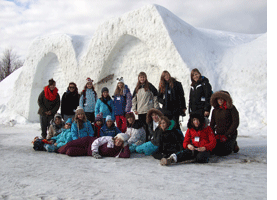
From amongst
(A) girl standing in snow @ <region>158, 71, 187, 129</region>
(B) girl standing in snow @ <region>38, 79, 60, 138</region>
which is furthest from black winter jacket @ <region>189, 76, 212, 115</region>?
(B) girl standing in snow @ <region>38, 79, 60, 138</region>

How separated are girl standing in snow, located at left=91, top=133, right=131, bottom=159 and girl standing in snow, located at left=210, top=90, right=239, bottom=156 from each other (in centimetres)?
148

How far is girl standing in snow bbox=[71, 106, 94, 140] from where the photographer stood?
176 inches

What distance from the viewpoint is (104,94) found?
521 cm

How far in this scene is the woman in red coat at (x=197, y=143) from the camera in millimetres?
3479

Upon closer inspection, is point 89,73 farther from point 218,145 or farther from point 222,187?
point 222,187

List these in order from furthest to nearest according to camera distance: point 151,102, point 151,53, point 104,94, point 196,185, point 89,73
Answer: point 89,73
point 151,53
point 104,94
point 151,102
point 196,185

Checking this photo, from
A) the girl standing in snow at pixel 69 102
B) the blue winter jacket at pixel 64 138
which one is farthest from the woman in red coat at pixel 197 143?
the girl standing in snow at pixel 69 102

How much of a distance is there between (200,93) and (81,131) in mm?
2310

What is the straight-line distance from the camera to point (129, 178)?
275 centimetres

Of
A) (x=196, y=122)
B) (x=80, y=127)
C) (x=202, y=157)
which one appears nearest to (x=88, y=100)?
(x=80, y=127)

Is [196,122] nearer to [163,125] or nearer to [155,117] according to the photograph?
[163,125]

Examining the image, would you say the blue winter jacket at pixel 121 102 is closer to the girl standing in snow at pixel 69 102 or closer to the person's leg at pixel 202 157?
the girl standing in snow at pixel 69 102
